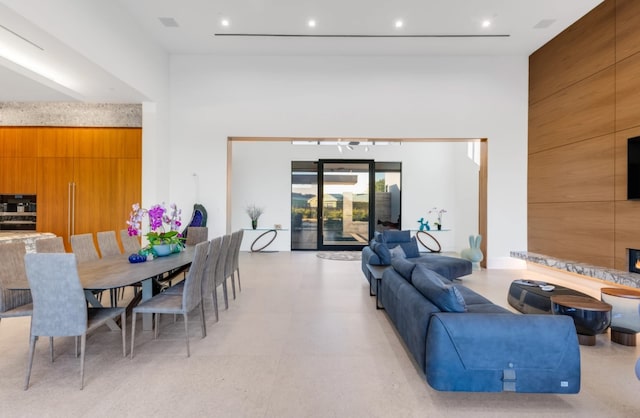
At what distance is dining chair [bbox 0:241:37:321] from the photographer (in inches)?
102

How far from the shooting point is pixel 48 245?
11.0 feet

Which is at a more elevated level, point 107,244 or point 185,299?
point 107,244

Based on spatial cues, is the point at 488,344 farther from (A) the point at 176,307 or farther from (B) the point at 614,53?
(B) the point at 614,53

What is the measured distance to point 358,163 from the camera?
918 cm

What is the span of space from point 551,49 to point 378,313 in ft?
20.3

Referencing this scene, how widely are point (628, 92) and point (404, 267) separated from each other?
4.50 meters

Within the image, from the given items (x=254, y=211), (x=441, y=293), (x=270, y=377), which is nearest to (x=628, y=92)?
(x=441, y=293)

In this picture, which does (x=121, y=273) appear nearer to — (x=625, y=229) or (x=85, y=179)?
(x=85, y=179)

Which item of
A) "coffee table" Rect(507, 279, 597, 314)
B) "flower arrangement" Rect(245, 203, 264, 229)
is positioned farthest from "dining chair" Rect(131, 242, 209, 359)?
"flower arrangement" Rect(245, 203, 264, 229)

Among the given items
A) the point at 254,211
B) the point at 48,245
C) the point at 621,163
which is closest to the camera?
the point at 48,245

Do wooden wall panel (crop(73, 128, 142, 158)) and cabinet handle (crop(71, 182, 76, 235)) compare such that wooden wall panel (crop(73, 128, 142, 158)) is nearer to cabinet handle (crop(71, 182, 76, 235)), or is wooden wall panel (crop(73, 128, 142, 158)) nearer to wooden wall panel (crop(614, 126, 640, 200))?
cabinet handle (crop(71, 182, 76, 235))

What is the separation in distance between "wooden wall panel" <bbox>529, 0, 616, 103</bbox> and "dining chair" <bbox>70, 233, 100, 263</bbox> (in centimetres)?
789

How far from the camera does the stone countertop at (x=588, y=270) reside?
4252 mm

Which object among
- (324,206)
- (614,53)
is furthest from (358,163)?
(614,53)
